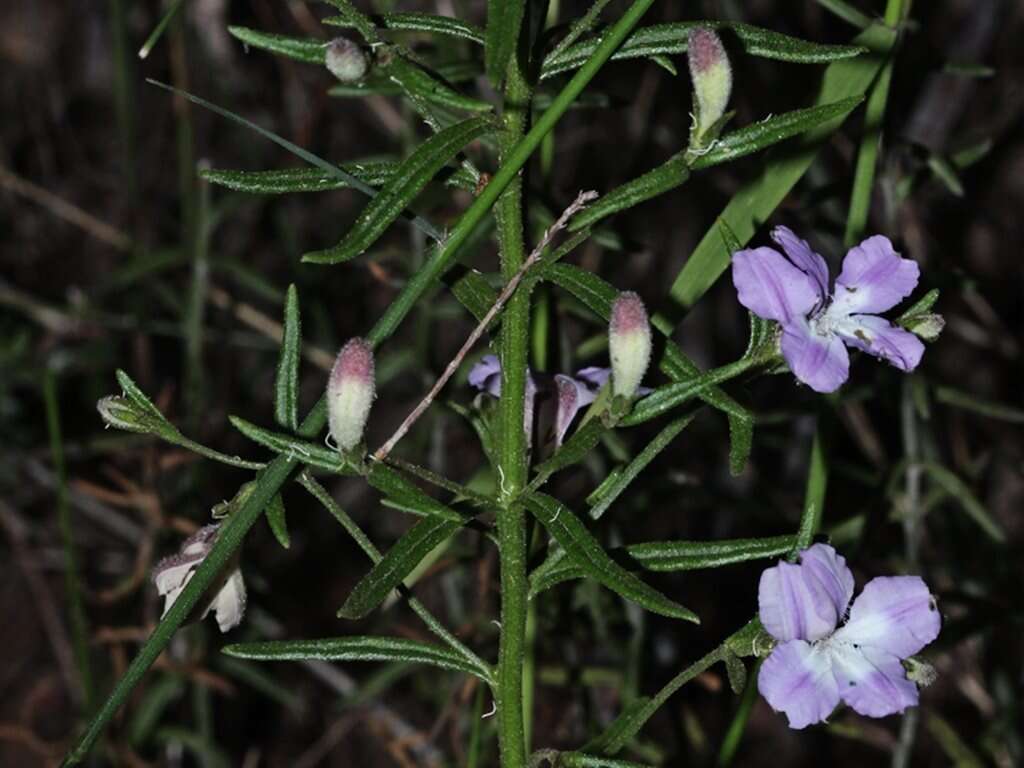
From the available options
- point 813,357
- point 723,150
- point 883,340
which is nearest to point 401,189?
point 723,150

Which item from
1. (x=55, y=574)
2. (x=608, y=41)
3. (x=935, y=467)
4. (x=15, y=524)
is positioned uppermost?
(x=608, y=41)

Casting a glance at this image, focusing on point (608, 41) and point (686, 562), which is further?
point (686, 562)

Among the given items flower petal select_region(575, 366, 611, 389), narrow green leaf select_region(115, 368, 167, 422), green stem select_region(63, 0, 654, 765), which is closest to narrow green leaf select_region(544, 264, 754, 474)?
green stem select_region(63, 0, 654, 765)

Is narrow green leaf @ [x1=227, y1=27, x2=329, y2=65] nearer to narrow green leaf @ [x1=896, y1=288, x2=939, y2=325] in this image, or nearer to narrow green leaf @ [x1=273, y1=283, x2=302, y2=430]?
narrow green leaf @ [x1=273, y1=283, x2=302, y2=430]

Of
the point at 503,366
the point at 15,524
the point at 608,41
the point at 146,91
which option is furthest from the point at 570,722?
the point at 146,91

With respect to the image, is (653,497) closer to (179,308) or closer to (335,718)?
(179,308)

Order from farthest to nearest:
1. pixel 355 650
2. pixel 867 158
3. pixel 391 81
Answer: pixel 867 158, pixel 391 81, pixel 355 650

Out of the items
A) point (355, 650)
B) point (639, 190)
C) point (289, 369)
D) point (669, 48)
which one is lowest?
point (355, 650)

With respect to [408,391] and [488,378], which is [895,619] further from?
[408,391]
